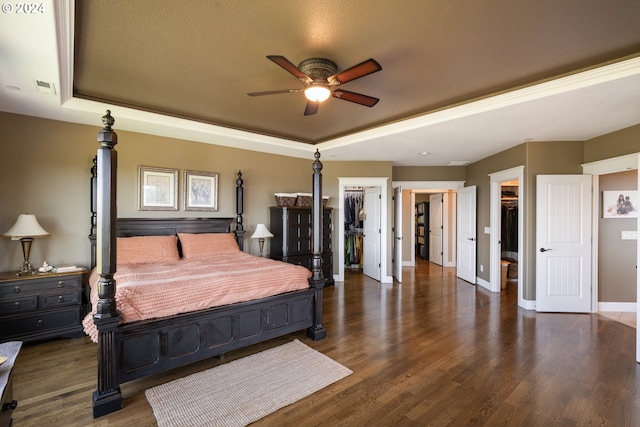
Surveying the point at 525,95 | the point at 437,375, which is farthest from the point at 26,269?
the point at 525,95

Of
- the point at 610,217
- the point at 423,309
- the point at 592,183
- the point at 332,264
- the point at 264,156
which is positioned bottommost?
the point at 423,309

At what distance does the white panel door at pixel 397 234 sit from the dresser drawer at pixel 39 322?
16.7 feet

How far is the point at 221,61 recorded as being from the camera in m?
2.59

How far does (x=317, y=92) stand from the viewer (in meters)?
2.62

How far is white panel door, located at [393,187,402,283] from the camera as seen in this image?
6.06 metres

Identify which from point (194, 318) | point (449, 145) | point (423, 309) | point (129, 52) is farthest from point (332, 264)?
point (129, 52)

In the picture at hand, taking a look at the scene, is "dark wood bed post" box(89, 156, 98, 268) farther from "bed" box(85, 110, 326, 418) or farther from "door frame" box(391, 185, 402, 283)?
"door frame" box(391, 185, 402, 283)

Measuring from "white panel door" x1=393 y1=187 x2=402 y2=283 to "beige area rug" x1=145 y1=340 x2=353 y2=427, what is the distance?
11.4 feet

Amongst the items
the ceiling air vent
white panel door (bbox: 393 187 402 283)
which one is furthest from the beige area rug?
white panel door (bbox: 393 187 402 283)

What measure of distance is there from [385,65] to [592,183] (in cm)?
377

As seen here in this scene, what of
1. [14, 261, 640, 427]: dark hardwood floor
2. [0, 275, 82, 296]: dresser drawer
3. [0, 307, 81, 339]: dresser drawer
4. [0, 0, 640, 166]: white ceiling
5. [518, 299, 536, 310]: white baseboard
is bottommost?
[14, 261, 640, 427]: dark hardwood floor

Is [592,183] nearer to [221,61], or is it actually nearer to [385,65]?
[385,65]

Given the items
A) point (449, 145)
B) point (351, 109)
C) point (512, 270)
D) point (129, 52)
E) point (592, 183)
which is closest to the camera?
point (129, 52)

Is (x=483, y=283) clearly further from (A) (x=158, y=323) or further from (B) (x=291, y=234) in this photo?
(A) (x=158, y=323)
